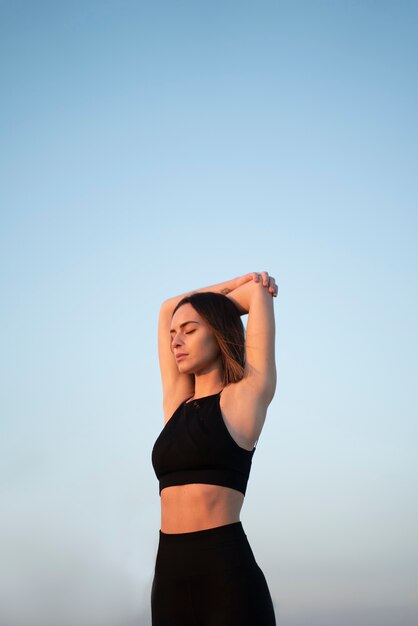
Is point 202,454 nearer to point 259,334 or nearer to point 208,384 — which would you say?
point 208,384

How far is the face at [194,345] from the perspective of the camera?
15.3 ft

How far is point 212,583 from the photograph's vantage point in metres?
3.96

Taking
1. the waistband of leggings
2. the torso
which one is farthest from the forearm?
the waistband of leggings

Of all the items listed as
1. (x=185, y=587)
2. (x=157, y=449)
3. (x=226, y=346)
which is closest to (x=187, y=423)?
(x=157, y=449)

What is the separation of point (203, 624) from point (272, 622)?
0.35m

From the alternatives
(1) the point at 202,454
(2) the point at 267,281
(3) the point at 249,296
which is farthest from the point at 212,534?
(2) the point at 267,281

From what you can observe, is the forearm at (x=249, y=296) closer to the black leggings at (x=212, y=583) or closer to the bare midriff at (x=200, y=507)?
the bare midriff at (x=200, y=507)

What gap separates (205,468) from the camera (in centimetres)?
422

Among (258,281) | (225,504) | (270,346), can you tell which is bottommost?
(225,504)

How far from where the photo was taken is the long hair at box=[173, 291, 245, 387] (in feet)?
15.2

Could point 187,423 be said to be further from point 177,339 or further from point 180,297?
point 180,297

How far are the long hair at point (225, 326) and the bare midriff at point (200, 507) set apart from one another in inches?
28.2

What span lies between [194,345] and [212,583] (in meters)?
1.36

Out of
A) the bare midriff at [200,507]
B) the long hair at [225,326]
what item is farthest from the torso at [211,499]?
the long hair at [225,326]
